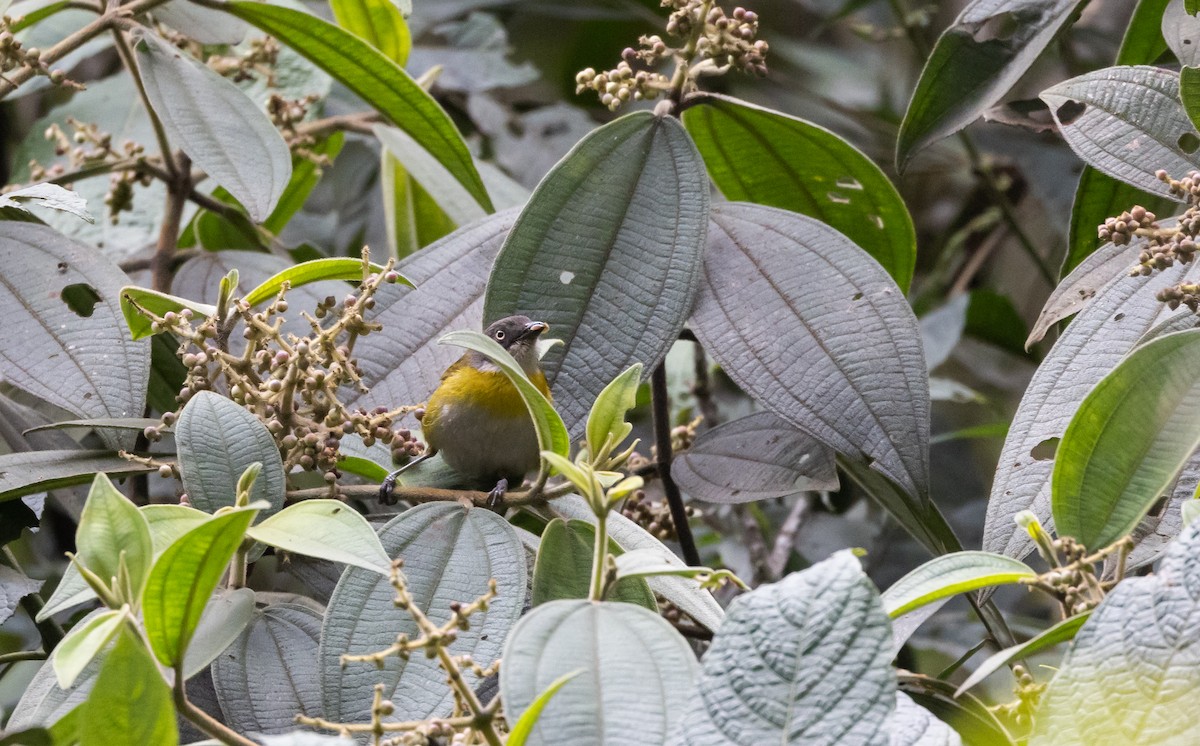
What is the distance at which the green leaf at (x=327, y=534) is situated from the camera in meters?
1.03

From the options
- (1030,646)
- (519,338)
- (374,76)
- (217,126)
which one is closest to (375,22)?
(374,76)

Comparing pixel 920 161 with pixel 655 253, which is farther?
pixel 920 161

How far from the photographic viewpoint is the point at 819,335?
4.98 ft

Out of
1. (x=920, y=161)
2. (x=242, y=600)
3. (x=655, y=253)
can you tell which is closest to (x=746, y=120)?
(x=655, y=253)

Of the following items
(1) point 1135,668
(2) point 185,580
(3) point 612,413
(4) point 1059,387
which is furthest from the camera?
(4) point 1059,387

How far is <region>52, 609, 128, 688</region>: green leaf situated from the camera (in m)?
0.82

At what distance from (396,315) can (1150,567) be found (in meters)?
1.07

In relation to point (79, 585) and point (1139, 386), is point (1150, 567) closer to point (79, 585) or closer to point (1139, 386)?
point (1139, 386)

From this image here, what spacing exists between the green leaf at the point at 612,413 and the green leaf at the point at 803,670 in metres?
0.33

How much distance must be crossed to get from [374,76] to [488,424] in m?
0.56

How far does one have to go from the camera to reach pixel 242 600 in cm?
120

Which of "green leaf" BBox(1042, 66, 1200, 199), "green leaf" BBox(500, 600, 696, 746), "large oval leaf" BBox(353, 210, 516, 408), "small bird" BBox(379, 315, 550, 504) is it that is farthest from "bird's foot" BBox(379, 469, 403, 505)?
"green leaf" BBox(1042, 66, 1200, 199)

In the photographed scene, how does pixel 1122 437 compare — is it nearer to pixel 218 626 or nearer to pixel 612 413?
pixel 612 413

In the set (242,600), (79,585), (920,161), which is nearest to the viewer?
(79,585)
